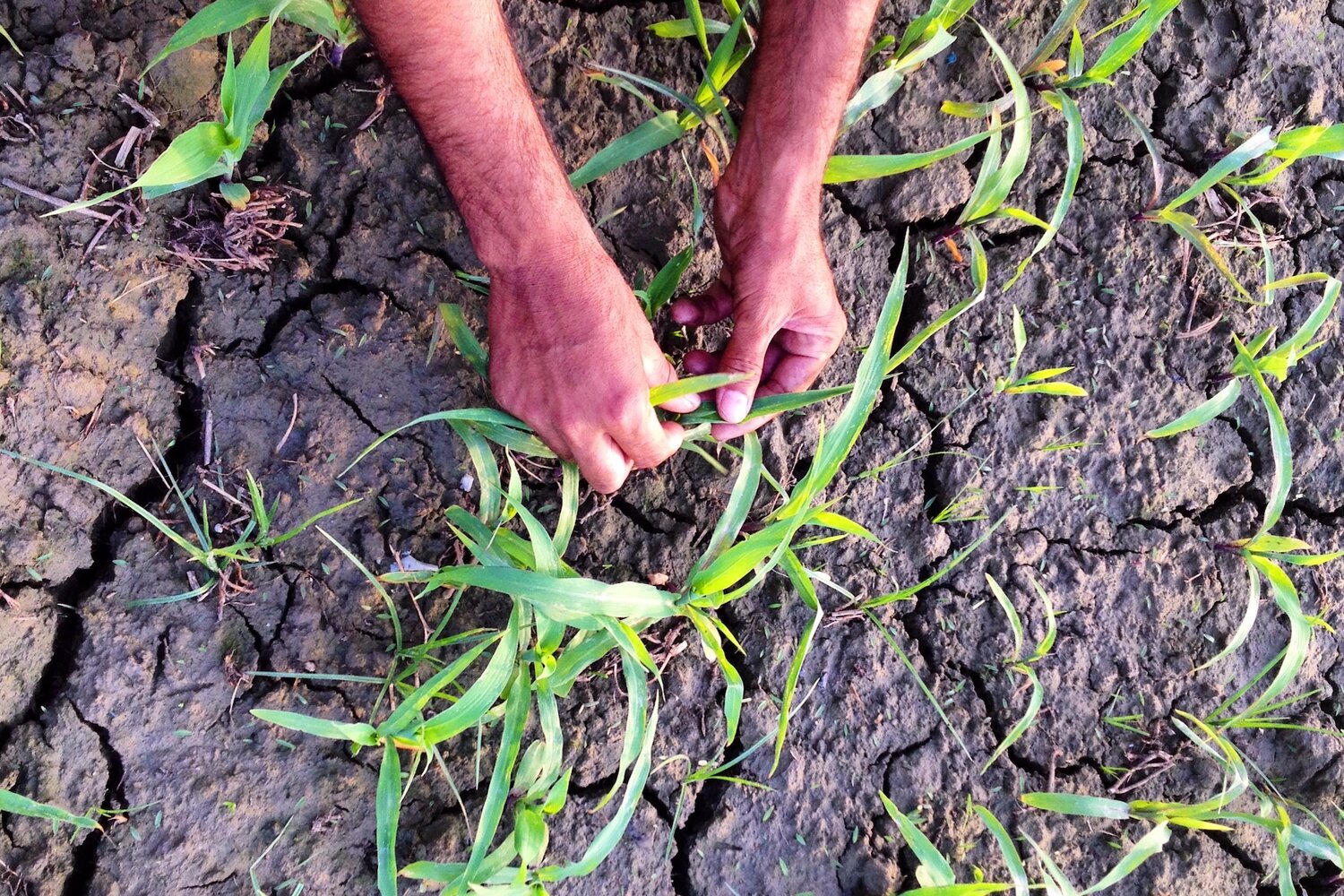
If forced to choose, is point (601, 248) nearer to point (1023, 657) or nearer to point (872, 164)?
point (872, 164)

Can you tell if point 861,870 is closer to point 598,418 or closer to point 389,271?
point 598,418

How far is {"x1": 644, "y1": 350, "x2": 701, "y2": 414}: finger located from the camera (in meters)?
1.46

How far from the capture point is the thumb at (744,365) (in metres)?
1.49

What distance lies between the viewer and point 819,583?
1712mm

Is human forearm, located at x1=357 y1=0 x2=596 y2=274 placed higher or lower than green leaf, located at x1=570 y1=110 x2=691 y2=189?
higher

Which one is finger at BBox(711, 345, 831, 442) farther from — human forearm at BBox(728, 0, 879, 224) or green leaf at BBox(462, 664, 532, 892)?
green leaf at BBox(462, 664, 532, 892)

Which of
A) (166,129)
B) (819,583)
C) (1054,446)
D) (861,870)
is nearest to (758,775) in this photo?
(861,870)

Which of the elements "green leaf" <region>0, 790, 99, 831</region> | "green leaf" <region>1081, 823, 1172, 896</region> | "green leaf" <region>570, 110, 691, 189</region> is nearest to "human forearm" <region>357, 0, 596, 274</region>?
"green leaf" <region>570, 110, 691, 189</region>

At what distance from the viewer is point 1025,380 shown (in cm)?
176

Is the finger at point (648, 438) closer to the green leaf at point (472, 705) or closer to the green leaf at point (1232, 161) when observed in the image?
the green leaf at point (472, 705)

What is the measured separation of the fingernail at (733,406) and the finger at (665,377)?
1.7 inches

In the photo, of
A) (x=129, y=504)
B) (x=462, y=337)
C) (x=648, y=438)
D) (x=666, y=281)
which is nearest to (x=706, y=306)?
(x=666, y=281)

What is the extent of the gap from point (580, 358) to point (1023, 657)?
102 cm

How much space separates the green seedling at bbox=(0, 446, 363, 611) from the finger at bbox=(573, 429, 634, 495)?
0.40 metres
